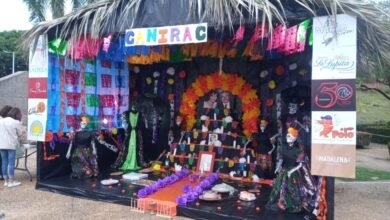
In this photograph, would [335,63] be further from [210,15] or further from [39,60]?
[39,60]

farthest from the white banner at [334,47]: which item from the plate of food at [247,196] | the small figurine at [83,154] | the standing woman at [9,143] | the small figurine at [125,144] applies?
the standing woman at [9,143]

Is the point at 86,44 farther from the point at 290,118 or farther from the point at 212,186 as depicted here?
the point at 290,118

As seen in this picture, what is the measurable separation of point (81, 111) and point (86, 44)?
179cm

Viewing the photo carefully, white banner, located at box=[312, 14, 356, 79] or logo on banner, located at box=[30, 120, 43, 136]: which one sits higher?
white banner, located at box=[312, 14, 356, 79]

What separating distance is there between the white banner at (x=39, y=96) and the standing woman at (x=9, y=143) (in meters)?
0.31

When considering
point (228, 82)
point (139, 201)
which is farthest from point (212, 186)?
point (228, 82)

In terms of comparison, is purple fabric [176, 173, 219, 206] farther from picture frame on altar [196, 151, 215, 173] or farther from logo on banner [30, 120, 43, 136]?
logo on banner [30, 120, 43, 136]

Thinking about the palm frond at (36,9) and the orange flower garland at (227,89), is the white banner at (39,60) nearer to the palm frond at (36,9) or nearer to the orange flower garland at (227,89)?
the orange flower garland at (227,89)

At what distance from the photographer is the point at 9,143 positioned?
711cm

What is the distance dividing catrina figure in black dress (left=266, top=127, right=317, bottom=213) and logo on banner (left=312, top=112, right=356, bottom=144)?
759 millimetres

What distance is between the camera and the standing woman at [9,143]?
7.09 meters

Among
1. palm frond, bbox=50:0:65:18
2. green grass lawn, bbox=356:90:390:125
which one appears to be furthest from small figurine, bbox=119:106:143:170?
green grass lawn, bbox=356:90:390:125

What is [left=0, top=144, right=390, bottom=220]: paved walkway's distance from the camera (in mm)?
5473

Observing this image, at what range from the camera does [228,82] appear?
8.13m
